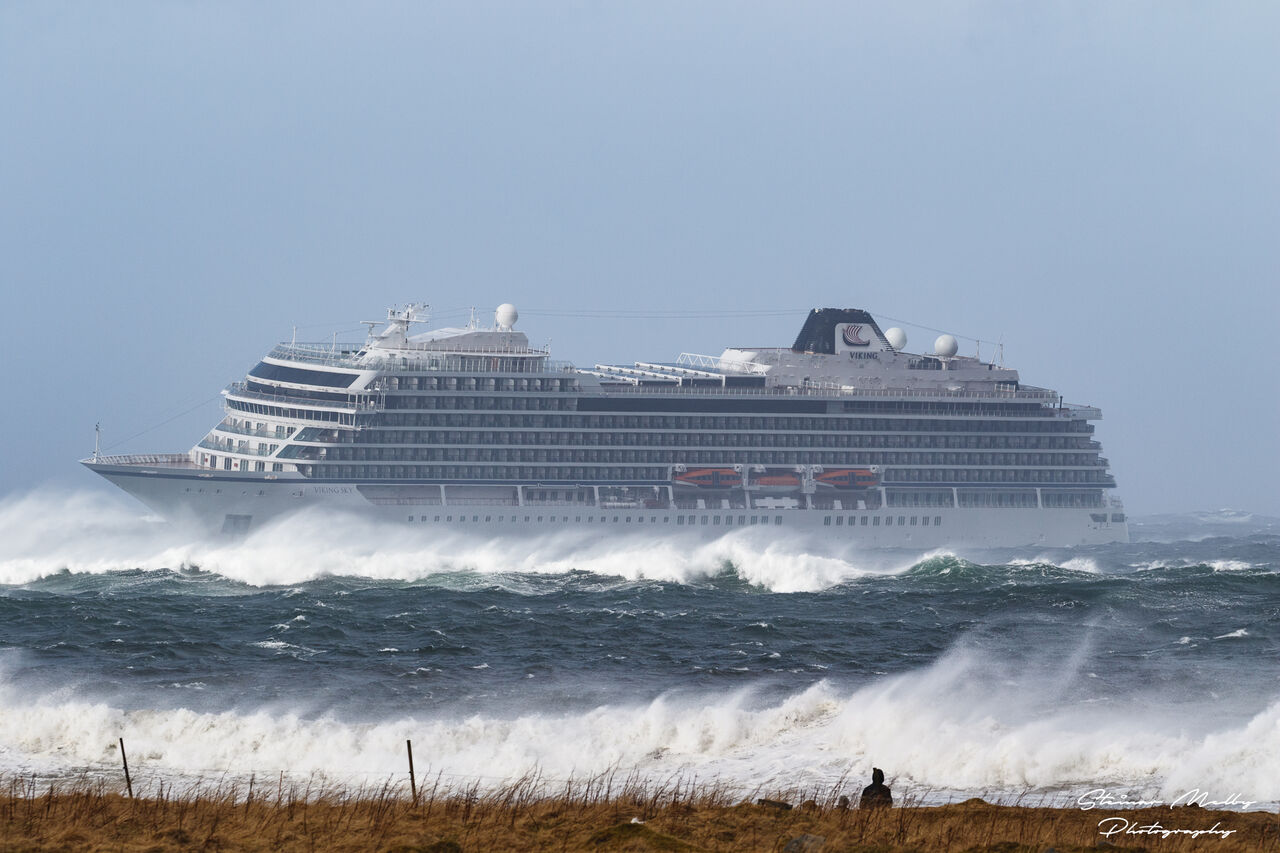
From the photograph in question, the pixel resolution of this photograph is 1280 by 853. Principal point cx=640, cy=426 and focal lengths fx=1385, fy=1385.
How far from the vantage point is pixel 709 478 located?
267 feet

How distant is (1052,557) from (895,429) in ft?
39.4

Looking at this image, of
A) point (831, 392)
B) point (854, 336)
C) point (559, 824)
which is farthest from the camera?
point (854, 336)

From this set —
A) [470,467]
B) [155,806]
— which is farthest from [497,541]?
[155,806]

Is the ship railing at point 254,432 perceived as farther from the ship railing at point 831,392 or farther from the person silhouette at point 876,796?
the person silhouette at point 876,796

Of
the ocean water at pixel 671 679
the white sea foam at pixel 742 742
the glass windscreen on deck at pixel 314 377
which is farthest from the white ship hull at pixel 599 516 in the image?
the white sea foam at pixel 742 742

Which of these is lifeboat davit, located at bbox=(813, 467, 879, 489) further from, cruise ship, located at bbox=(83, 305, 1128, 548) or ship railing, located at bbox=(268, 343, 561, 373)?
ship railing, located at bbox=(268, 343, 561, 373)

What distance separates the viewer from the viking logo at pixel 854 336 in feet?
291

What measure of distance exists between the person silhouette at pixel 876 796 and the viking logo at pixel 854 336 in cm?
6765

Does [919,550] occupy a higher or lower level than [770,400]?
lower

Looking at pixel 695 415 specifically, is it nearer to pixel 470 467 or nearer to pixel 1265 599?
pixel 470 467

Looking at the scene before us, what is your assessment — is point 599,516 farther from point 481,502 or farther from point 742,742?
point 742,742

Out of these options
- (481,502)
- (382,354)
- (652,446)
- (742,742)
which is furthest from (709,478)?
(742,742)

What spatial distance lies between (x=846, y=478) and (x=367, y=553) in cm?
2967

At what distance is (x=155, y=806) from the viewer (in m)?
22.2
